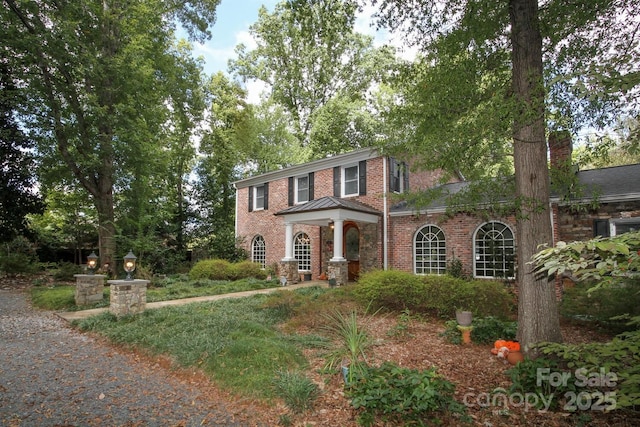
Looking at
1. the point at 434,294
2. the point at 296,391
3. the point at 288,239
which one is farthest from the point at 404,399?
the point at 288,239

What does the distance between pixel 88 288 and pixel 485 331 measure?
30.5 feet

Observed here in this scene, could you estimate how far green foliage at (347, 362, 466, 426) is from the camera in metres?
2.91

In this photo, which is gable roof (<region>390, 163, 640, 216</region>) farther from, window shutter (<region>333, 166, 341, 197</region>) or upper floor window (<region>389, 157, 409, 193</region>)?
window shutter (<region>333, 166, 341, 197</region>)

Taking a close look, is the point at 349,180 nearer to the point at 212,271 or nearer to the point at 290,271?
the point at 290,271

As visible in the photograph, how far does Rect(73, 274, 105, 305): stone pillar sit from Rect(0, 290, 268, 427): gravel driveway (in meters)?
2.80

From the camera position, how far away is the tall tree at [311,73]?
22328 mm

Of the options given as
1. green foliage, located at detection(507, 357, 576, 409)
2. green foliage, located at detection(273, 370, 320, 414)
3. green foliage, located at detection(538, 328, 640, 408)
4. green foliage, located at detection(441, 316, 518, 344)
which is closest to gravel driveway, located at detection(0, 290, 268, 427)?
green foliage, located at detection(273, 370, 320, 414)

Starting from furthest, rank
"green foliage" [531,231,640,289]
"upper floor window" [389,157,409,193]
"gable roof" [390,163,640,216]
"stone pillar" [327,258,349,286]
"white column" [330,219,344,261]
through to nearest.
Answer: "upper floor window" [389,157,409,193] → "white column" [330,219,344,261] → "stone pillar" [327,258,349,286] → "gable roof" [390,163,640,216] → "green foliage" [531,231,640,289]

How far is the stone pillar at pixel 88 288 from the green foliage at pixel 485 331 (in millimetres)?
8589

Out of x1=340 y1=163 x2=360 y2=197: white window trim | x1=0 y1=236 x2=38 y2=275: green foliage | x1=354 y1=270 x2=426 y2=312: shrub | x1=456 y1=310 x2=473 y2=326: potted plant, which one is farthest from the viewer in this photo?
x1=0 y1=236 x2=38 y2=275: green foliage

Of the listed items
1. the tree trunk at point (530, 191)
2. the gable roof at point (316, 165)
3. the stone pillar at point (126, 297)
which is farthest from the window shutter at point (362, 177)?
the tree trunk at point (530, 191)

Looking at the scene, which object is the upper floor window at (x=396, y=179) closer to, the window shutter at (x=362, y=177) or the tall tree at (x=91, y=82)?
the window shutter at (x=362, y=177)

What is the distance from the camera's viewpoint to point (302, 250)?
15.0 m

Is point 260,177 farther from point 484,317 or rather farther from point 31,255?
A: point 484,317
